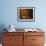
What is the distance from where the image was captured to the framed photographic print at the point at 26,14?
15.6 feet

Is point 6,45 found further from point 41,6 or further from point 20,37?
point 41,6

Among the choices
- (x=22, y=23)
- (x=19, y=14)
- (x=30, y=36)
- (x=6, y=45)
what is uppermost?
(x=19, y=14)

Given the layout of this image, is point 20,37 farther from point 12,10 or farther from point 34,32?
point 12,10

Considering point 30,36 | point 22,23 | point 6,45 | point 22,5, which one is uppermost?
point 22,5

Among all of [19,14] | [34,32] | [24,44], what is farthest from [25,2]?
[24,44]

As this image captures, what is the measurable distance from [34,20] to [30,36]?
2.46 feet

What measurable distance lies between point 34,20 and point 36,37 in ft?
2.44

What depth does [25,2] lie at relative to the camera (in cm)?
475

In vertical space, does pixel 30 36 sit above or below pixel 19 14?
below

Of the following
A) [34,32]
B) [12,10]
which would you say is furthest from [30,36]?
[12,10]

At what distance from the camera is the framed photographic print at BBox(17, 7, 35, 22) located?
475cm

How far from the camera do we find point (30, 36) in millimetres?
4230

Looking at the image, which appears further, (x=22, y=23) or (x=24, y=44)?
(x=22, y=23)

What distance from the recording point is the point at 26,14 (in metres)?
4.79
